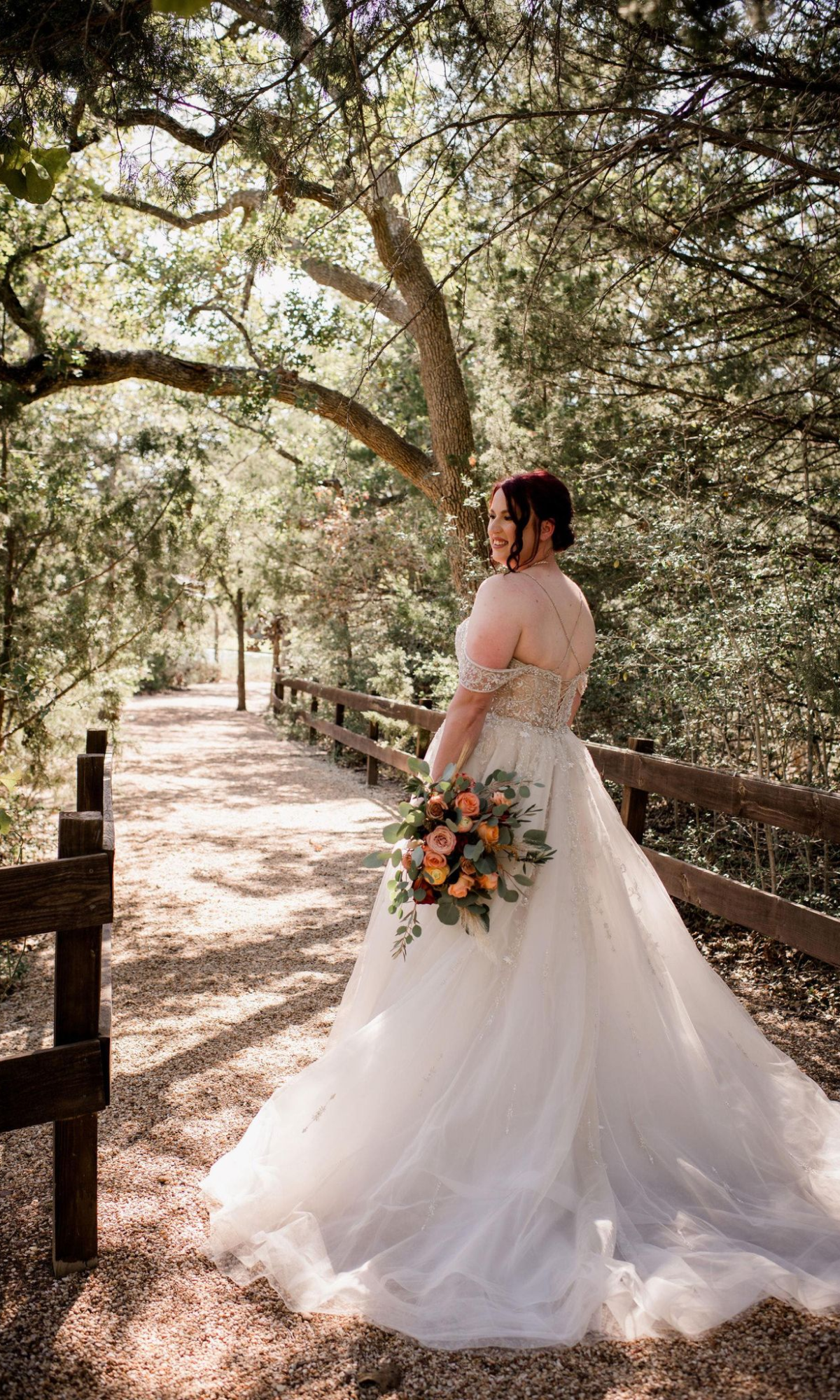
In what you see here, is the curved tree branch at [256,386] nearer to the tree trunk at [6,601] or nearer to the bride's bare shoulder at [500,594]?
the tree trunk at [6,601]

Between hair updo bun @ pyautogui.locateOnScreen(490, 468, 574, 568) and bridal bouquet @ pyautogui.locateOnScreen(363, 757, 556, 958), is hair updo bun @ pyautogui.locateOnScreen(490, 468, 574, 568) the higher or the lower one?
the higher one

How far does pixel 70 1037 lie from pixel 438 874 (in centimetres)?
109

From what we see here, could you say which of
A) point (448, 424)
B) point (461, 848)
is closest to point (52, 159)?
point (461, 848)

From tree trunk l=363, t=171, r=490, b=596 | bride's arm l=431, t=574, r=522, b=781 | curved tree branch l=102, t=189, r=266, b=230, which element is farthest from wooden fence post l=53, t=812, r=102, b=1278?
curved tree branch l=102, t=189, r=266, b=230

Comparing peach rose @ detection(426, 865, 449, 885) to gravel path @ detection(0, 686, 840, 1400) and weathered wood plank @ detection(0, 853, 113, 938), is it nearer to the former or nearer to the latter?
weathered wood plank @ detection(0, 853, 113, 938)

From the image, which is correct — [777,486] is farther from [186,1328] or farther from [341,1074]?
[186,1328]

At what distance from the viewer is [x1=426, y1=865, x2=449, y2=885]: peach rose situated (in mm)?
2852

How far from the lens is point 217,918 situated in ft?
19.6

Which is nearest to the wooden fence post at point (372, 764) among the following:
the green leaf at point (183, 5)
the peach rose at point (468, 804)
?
the peach rose at point (468, 804)

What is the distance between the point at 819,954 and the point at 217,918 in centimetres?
361

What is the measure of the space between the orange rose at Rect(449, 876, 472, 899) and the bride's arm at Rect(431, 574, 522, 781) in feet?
1.24

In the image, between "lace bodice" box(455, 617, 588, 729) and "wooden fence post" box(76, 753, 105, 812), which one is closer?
"lace bodice" box(455, 617, 588, 729)

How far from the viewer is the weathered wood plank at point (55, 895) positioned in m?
2.35

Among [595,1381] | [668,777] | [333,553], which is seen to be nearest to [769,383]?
[668,777]
